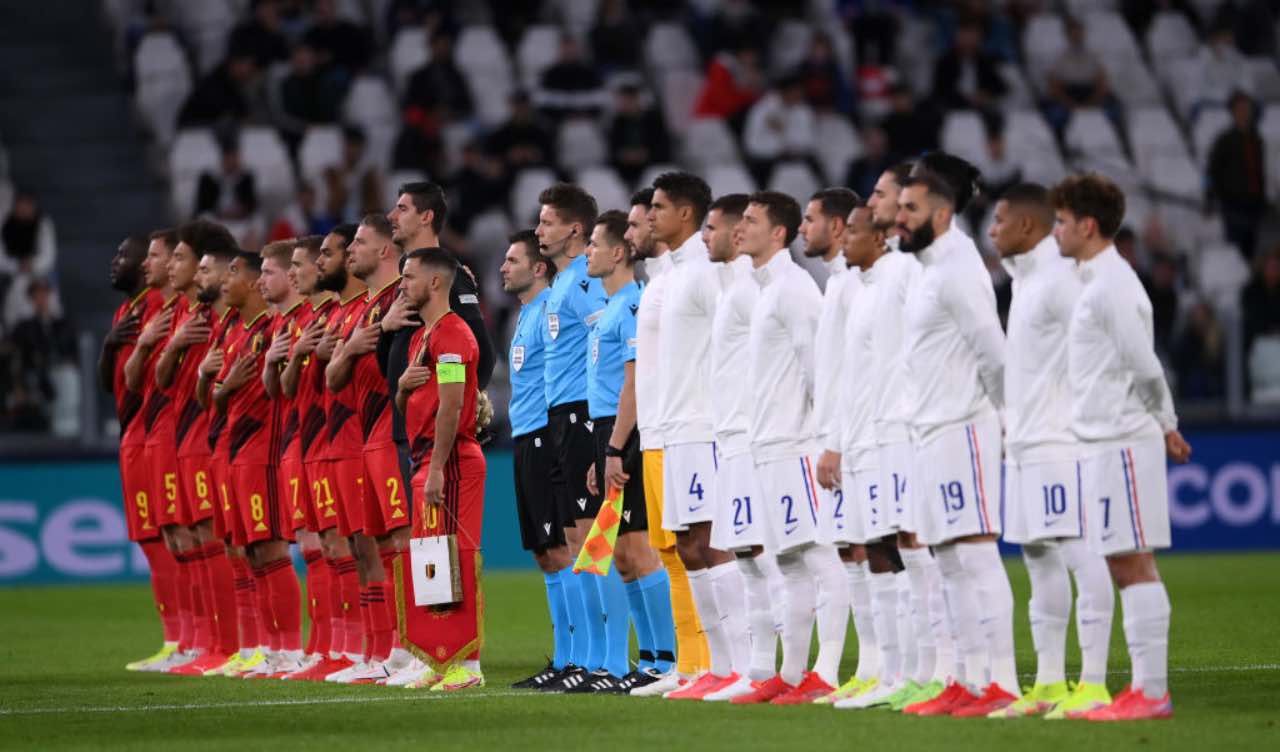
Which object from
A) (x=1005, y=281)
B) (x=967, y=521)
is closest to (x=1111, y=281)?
(x=967, y=521)

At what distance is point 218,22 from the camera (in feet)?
86.8

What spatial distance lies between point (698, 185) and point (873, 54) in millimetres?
15856

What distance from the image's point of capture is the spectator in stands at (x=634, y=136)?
82.7 ft

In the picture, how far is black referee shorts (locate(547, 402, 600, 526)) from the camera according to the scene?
12.4m

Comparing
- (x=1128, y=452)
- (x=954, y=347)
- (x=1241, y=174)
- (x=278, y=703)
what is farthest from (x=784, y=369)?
(x=1241, y=174)

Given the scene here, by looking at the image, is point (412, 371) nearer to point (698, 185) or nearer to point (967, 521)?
point (698, 185)

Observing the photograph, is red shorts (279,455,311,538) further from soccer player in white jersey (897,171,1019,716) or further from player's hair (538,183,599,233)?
soccer player in white jersey (897,171,1019,716)

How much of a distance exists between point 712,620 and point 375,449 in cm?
251

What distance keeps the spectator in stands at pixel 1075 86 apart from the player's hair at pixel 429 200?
1515 centimetres

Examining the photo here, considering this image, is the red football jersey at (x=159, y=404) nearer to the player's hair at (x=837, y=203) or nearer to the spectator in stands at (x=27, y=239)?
the player's hair at (x=837, y=203)

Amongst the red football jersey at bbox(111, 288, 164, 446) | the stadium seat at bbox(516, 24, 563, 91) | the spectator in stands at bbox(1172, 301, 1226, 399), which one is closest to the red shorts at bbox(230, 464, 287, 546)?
the red football jersey at bbox(111, 288, 164, 446)

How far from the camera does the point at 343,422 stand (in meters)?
13.2

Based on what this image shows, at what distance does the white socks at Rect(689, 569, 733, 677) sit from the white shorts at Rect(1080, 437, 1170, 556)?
98.8 inches

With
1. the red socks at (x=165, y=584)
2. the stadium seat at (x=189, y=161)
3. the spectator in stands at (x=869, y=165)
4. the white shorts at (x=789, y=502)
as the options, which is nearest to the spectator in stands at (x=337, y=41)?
the stadium seat at (x=189, y=161)
